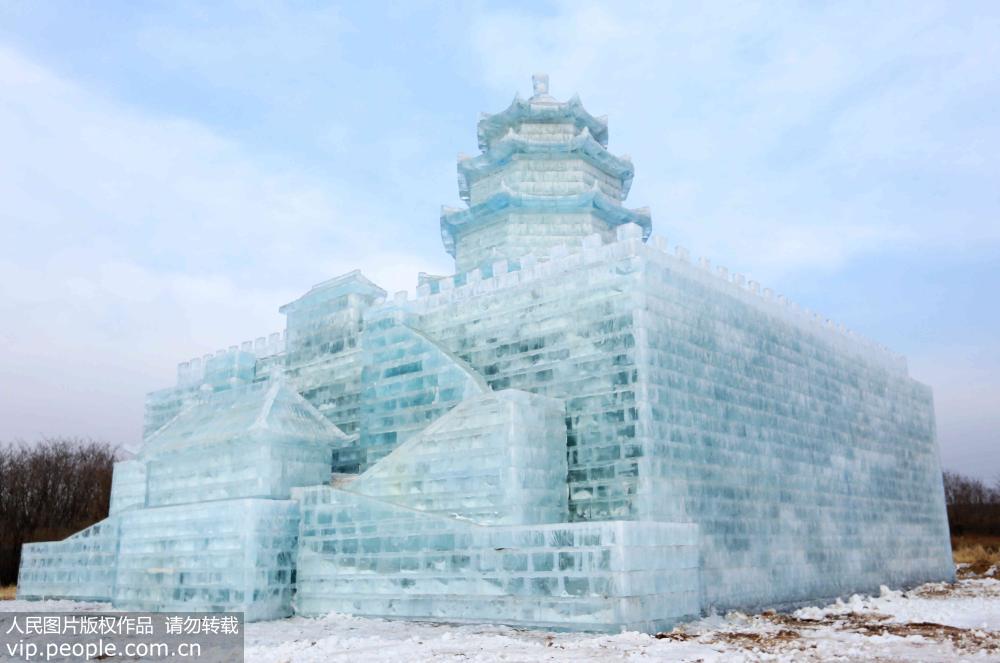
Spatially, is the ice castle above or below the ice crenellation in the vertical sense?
below

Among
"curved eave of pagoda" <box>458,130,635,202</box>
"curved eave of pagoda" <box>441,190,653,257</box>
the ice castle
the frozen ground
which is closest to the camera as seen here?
the frozen ground

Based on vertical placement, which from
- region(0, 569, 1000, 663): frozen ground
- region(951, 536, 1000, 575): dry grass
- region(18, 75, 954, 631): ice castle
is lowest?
region(951, 536, 1000, 575): dry grass

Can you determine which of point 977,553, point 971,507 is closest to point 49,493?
point 977,553

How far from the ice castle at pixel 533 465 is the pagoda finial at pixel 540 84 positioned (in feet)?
30.6

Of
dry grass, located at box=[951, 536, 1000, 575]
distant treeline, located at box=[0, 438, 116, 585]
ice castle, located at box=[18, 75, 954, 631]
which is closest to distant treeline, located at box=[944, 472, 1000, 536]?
dry grass, located at box=[951, 536, 1000, 575]

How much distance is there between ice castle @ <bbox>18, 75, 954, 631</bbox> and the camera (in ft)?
45.5

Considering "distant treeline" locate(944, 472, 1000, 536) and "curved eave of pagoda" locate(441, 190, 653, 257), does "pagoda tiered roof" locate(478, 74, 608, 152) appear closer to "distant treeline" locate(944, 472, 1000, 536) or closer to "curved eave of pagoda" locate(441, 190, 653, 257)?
"curved eave of pagoda" locate(441, 190, 653, 257)

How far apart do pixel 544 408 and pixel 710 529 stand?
401 cm

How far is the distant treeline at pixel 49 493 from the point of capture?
134 ft

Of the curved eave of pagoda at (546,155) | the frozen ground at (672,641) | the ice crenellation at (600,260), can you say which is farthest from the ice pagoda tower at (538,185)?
the frozen ground at (672,641)

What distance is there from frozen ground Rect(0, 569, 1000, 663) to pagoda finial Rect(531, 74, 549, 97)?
57.4ft

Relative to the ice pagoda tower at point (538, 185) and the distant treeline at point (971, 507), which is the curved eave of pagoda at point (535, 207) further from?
the distant treeline at point (971, 507)

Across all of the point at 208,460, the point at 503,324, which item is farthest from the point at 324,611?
the point at 503,324

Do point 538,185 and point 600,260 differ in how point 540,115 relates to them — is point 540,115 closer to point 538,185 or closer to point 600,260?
point 538,185
